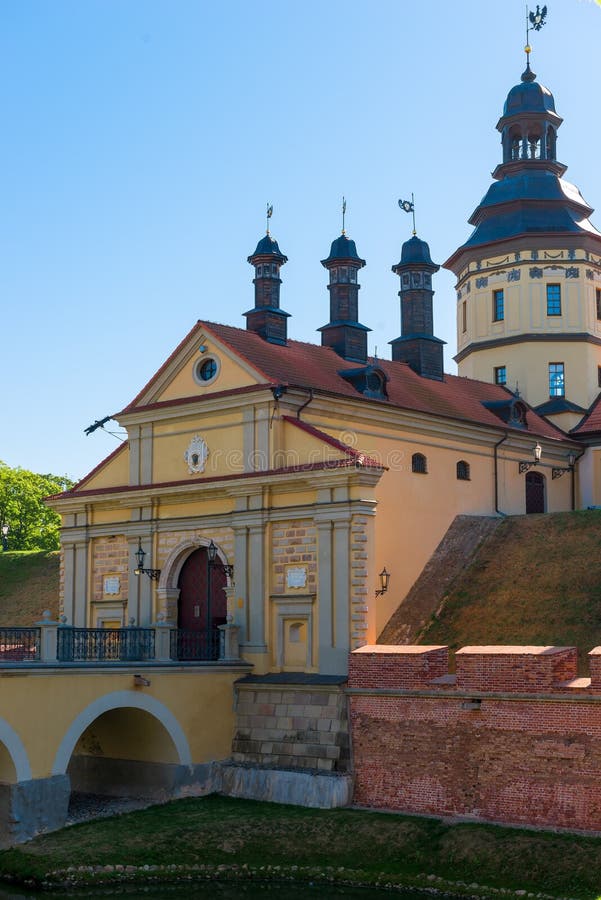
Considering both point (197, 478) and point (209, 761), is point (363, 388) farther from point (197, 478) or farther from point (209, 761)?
point (209, 761)

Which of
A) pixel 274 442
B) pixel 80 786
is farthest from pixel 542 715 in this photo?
pixel 80 786

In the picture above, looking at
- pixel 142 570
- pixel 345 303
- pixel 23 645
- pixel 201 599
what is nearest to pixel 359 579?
pixel 201 599

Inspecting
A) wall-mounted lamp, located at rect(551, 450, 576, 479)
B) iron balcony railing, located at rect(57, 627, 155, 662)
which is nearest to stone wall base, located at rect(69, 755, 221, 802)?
iron balcony railing, located at rect(57, 627, 155, 662)

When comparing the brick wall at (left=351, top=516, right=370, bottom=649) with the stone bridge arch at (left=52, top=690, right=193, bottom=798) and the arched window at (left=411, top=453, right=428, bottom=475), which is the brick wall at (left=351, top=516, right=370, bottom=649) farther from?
the arched window at (left=411, top=453, right=428, bottom=475)

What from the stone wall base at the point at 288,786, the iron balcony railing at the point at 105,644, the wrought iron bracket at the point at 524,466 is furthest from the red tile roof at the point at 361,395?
the stone wall base at the point at 288,786

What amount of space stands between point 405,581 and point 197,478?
232 inches

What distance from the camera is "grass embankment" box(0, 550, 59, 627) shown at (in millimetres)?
44062

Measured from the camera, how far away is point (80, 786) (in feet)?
97.1

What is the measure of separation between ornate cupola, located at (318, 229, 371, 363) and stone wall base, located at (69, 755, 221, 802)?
43.3 feet

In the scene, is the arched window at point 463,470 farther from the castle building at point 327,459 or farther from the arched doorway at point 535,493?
the arched doorway at point 535,493

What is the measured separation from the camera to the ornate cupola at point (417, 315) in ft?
121

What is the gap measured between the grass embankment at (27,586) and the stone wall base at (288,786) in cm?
1630

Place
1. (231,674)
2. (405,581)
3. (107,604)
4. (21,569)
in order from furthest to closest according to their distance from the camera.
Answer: (21,569)
(107,604)
(405,581)
(231,674)

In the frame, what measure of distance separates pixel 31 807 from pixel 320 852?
5740mm
